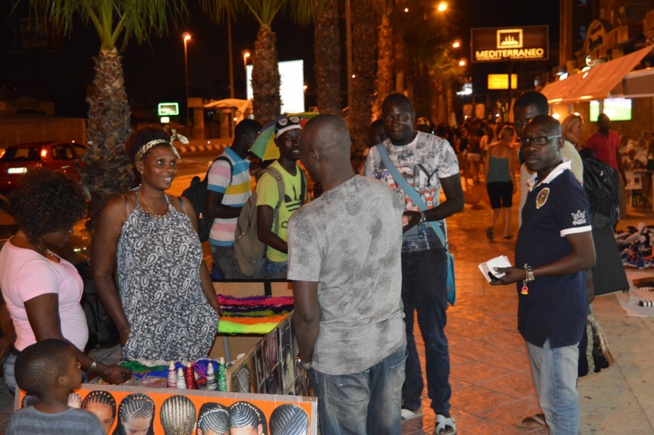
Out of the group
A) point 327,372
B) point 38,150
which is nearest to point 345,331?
point 327,372

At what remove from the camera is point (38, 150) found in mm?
24562

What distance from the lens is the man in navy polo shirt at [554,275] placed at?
4.07 meters

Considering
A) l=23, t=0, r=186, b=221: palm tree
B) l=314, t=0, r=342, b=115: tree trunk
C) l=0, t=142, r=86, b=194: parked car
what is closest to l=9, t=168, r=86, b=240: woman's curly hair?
l=23, t=0, r=186, b=221: palm tree

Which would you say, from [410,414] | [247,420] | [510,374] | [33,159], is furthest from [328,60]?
[247,420]

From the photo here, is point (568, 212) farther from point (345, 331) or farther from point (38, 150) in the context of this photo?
point (38, 150)

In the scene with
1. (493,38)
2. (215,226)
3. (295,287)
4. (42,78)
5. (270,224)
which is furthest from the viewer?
(42,78)

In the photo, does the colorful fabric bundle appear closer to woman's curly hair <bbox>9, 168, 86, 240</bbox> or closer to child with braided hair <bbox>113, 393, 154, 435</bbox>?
child with braided hair <bbox>113, 393, 154, 435</bbox>

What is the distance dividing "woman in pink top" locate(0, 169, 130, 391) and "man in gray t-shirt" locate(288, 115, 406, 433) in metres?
1.08

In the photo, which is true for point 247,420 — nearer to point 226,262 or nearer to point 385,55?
point 226,262

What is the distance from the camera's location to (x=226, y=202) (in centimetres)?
664

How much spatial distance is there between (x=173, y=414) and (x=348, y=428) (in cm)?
77

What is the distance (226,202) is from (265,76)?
937 centimetres

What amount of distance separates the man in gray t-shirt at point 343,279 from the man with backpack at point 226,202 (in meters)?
3.02

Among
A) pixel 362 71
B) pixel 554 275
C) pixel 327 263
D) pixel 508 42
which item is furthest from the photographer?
pixel 508 42
